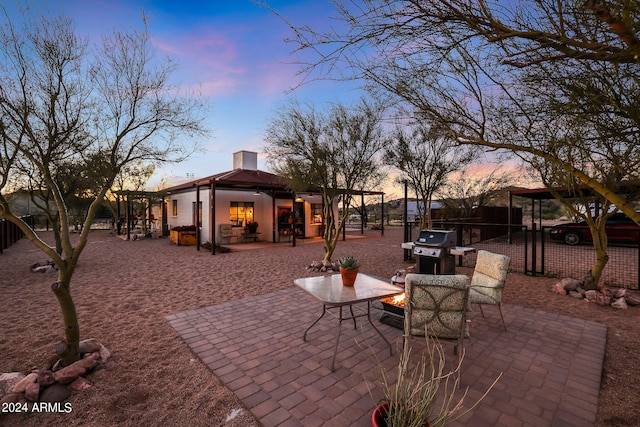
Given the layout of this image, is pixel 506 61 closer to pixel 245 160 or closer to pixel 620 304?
pixel 620 304

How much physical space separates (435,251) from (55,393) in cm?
549

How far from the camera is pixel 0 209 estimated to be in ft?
8.60

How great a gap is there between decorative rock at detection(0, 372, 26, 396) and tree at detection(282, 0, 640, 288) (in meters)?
3.59

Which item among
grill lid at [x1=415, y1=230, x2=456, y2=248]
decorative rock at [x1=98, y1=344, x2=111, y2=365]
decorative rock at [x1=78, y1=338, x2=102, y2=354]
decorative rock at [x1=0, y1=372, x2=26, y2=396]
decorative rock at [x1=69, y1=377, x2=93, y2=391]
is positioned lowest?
decorative rock at [x1=69, y1=377, x2=93, y2=391]

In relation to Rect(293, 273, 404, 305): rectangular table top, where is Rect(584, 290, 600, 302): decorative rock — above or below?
below

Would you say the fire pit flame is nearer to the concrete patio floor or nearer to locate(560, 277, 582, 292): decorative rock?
the concrete patio floor

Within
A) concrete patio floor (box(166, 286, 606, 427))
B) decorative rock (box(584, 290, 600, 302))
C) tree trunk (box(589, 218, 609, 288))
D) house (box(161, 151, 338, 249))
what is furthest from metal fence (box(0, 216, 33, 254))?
tree trunk (box(589, 218, 609, 288))

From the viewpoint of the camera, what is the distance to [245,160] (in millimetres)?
15969

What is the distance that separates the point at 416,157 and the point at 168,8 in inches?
341

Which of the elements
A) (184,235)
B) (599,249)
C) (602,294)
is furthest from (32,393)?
(184,235)

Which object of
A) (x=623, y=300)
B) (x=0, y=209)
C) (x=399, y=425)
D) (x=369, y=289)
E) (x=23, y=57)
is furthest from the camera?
(x=623, y=300)

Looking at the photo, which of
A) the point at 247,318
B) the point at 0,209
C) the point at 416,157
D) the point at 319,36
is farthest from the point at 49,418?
the point at 416,157

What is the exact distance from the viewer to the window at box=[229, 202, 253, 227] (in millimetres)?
13758

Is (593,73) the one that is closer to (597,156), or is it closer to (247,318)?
(597,156)
